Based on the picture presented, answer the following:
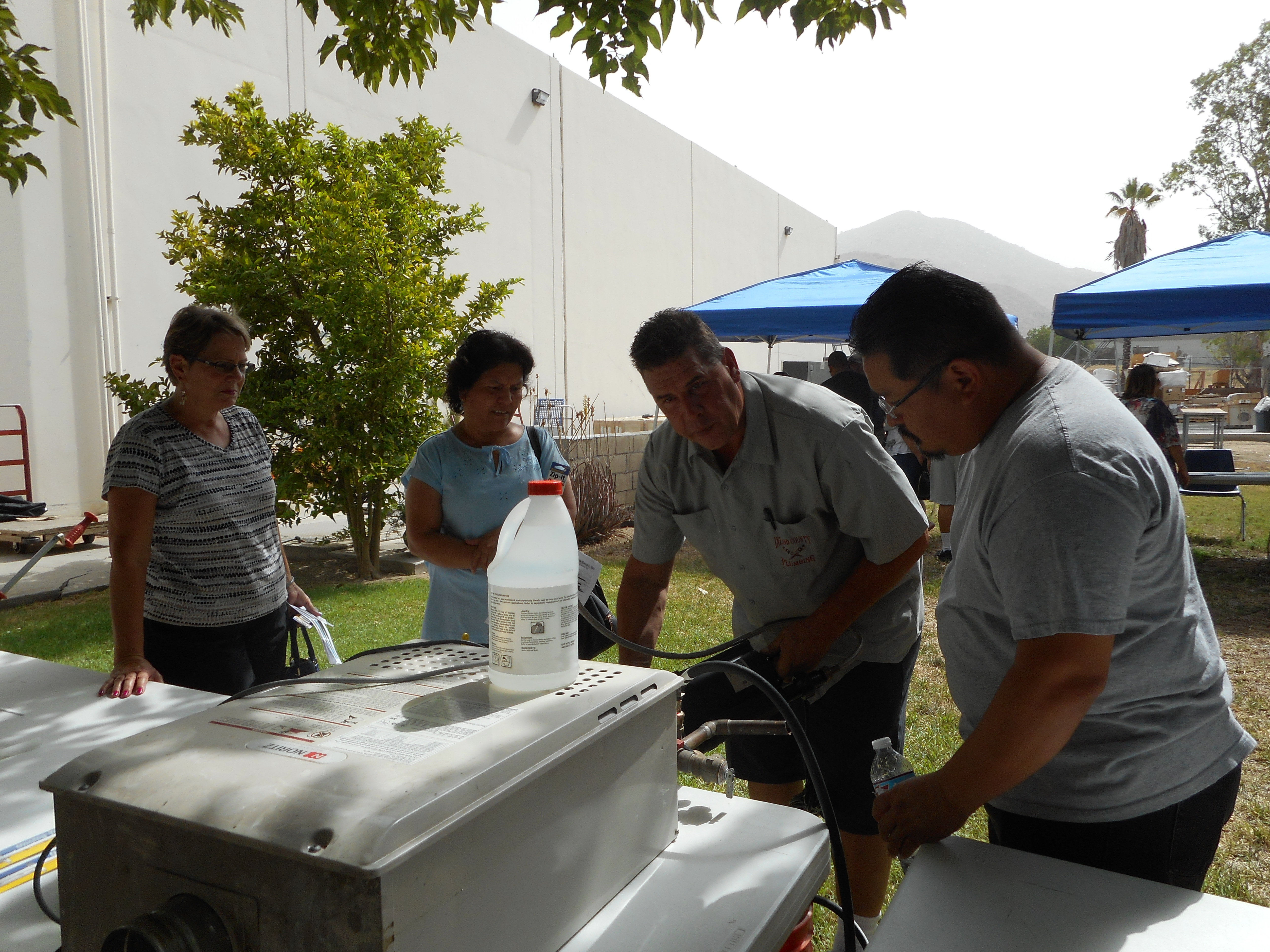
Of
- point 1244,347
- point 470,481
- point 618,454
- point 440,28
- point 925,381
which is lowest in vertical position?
point 618,454

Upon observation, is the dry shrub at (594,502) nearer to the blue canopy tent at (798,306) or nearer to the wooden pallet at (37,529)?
the blue canopy tent at (798,306)

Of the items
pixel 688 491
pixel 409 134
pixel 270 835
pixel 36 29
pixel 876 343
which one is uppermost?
pixel 36 29

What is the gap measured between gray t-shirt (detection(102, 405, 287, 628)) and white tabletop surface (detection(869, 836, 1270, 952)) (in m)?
1.95

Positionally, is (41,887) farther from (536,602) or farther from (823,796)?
(823,796)

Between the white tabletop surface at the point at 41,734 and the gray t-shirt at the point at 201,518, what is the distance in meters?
0.31

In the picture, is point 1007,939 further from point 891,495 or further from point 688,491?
point 688,491

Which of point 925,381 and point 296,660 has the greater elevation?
point 925,381

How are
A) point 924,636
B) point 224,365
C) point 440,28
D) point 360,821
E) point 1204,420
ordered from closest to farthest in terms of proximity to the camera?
1. point 360,821
2. point 224,365
3. point 440,28
4. point 924,636
5. point 1204,420

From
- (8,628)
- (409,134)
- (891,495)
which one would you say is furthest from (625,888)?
(409,134)

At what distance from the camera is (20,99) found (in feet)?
8.78

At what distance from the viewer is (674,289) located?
50.8ft

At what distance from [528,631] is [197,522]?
165 centimetres

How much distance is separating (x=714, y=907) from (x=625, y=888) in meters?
0.12

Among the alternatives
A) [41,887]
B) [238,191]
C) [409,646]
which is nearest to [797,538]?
[409,646]
